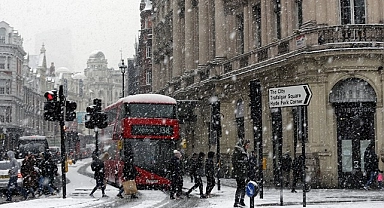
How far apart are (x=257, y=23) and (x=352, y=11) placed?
27.6 ft

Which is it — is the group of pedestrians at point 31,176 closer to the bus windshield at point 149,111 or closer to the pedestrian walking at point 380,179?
the bus windshield at point 149,111

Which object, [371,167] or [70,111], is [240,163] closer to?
[70,111]

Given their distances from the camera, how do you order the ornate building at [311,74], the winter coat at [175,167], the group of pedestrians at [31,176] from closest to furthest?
the winter coat at [175,167]
the group of pedestrians at [31,176]
the ornate building at [311,74]

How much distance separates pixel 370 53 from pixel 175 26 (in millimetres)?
27563

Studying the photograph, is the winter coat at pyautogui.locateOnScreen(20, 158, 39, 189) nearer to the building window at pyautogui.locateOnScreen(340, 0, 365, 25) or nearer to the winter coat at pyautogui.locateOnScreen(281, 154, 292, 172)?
the winter coat at pyautogui.locateOnScreen(281, 154, 292, 172)

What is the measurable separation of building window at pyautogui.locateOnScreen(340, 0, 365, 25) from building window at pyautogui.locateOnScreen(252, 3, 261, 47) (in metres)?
7.67

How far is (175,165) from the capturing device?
902 inches

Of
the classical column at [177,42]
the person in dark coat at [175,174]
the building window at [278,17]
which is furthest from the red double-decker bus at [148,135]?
the classical column at [177,42]

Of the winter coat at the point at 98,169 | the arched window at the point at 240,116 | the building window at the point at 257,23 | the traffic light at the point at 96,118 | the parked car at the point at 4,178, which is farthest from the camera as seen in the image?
the arched window at the point at 240,116

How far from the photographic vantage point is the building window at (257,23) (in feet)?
118

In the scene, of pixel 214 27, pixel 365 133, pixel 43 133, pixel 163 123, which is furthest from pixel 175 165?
pixel 43 133

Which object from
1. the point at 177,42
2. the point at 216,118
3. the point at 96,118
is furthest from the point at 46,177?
the point at 177,42

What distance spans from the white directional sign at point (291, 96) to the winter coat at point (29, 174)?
10.8 m

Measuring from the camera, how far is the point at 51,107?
2194 cm
